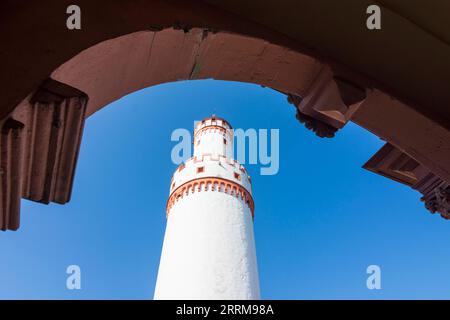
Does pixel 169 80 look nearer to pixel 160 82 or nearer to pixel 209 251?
pixel 160 82

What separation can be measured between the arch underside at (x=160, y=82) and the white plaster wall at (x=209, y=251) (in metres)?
12.0

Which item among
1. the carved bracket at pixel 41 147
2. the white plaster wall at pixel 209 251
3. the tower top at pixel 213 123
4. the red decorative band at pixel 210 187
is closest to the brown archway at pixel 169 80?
the carved bracket at pixel 41 147

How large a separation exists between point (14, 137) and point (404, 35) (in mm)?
1790

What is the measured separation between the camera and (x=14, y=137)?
1.67m

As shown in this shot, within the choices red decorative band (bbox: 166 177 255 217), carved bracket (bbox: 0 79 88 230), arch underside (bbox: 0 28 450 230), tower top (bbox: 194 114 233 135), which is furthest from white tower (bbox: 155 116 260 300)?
carved bracket (bbox: 0 79 88 230)

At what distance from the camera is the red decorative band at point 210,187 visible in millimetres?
16984

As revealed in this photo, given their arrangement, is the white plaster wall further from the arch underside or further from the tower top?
the arch underside

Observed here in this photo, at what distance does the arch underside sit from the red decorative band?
14.3 meters

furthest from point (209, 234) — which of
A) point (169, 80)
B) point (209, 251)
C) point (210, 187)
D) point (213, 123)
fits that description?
point (169, 80)

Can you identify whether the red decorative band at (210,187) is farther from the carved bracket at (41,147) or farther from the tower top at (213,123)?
the carved bracket at (41,147)

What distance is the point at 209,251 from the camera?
49.3ft
